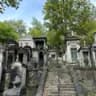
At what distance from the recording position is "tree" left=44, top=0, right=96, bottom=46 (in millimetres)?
33469

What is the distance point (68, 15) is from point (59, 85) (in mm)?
21280

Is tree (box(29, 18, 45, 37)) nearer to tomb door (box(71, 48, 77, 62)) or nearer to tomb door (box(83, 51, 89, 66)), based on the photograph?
tomb door (box(71, 48, 77, 62))

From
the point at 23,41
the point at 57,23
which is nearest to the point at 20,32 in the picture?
the point at 23,41

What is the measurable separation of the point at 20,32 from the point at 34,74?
3134 cm

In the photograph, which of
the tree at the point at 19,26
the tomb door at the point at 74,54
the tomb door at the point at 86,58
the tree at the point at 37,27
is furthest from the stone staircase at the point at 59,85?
the tree at the point at 19,26

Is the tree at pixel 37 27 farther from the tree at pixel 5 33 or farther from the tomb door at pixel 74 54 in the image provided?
the tomb door at pixel 74 54

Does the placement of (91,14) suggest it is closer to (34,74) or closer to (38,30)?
(38,30)

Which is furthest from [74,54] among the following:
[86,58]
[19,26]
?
[19,26]

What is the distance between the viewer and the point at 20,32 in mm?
47188

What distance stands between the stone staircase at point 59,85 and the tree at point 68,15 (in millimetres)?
17516

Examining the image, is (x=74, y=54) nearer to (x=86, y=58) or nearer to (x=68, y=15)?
(x=86, y=58)

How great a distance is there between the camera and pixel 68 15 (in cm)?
3312

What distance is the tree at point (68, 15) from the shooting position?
33.5 meters

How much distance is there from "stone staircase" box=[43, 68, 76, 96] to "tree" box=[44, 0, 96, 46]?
17.5 m
